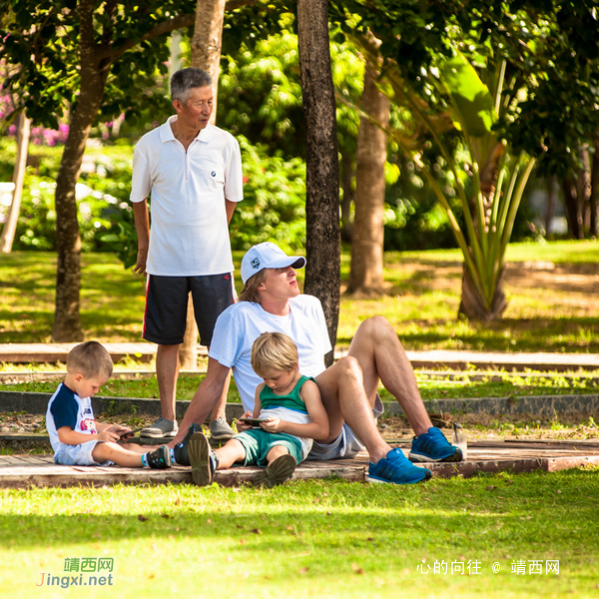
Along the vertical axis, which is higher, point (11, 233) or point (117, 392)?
point (11, 233)

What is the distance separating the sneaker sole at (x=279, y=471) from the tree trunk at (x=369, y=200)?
11.0 meters

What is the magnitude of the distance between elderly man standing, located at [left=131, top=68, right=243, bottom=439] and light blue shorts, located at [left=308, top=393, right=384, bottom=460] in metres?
0.68

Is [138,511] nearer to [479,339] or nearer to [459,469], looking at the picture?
[459,469]

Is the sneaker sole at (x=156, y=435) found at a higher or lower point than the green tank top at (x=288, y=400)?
lower

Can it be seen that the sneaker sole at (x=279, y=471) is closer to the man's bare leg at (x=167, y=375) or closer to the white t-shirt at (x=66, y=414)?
the white t-shirt at (x=66, y=414)

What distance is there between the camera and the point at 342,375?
4.86 meters

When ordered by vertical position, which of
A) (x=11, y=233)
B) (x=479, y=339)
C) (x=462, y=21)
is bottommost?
(x=479, y=339)

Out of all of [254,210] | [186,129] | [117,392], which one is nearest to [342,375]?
[186,129]

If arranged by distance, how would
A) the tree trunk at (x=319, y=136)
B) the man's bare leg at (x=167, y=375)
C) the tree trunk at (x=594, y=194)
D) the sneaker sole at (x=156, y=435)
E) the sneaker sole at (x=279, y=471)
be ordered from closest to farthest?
the sneaker sole at (x=279, y=471) → the sneaker sole at (x=156, y=435) → the man's bare leg at (x=167, y=375) → the tree trunk at (x=319, y=136) → the tree trunk at (x=594, y=194)

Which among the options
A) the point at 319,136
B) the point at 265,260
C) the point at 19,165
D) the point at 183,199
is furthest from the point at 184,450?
the point at 19,165

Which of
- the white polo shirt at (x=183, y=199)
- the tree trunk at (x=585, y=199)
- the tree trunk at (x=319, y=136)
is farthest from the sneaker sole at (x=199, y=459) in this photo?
the tree trunk at (x=585, y=199)

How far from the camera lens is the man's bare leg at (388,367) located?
16.8 feet

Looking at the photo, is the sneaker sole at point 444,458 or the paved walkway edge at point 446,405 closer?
the sneaker sole at point 444,458

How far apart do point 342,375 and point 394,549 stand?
56.4 inches
